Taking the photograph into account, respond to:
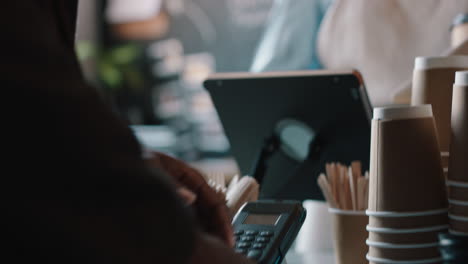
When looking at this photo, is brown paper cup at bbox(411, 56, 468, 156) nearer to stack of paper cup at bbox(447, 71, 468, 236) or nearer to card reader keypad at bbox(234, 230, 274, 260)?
stack of paper cup at bbox(447, 71, 468, 236)

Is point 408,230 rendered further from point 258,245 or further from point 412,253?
point 258,245

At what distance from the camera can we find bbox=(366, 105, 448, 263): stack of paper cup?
0.65 metres

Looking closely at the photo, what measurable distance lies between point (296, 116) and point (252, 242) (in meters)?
0.54

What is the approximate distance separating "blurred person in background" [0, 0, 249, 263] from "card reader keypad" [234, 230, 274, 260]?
0.27 metres

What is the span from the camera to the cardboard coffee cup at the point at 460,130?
25.7 inches

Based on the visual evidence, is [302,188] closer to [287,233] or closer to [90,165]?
[287,233]

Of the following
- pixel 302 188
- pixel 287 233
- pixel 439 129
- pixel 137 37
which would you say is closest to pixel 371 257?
pixel 287 233

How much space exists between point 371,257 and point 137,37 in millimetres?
4098

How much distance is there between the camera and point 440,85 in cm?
78

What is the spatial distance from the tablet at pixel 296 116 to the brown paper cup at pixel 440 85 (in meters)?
0.31

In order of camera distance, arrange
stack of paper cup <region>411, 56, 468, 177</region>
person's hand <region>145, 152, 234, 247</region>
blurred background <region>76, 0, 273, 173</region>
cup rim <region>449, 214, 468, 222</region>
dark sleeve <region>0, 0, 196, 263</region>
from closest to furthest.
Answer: dark sleeve <region>0, 0, 196, 263</region> → person's hand <region>145, 152, 234, 247</region> → cup rim <region>449, 214, 468, 222</region> → stack of paper cup <region>411, 56, 468, 177</region> → blurred background <region>76, 0, 273, 173</region>

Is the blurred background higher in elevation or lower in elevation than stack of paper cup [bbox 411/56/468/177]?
lower

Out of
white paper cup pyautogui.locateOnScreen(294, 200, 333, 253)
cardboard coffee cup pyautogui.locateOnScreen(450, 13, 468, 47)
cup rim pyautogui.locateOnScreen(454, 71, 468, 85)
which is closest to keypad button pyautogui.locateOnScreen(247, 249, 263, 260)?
cup rim pyautogui.locateOnScreen(454, 71, 468, 85)

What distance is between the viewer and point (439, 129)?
0.78 metres
